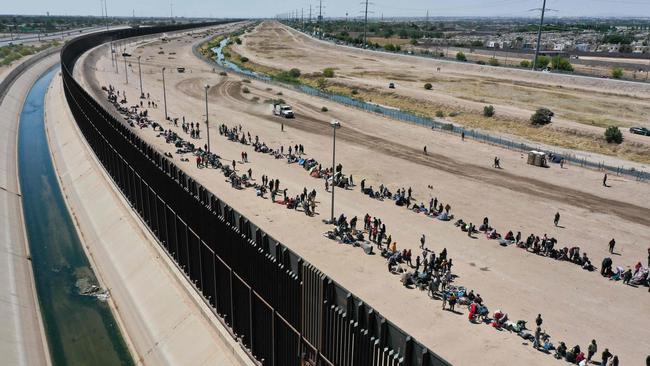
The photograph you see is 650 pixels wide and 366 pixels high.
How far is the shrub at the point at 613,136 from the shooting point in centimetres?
6075

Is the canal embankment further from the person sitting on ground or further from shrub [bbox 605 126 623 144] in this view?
shrub [bbox 605 126 623 144]

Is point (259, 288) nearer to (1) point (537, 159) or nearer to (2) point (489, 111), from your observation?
(1) point (537, 159)

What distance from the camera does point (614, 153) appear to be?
5919cm

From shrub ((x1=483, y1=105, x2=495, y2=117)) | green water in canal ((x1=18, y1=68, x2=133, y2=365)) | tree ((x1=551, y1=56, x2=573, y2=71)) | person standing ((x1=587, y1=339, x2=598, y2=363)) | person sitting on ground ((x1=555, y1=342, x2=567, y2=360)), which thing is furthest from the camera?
tree ((x1=551, y1=56, x2=573, y2=71))

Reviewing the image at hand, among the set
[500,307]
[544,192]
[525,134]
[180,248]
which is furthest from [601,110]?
[180,248]

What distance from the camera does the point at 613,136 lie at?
60969 mm

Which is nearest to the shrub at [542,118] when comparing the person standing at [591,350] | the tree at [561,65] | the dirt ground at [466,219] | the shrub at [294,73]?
the dirt ground at [466,219]

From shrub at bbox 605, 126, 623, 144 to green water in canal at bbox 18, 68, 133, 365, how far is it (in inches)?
2295

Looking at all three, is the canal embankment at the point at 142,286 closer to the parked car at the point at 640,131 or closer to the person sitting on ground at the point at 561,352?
the person sitting on ground at the point at 561,352

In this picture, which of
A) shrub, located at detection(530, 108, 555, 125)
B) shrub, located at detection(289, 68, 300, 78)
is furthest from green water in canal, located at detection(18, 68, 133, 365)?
shrub, located at detection(289, 68, 300, 78)

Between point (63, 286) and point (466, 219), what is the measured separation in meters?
26.9

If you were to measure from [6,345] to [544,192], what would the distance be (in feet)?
129

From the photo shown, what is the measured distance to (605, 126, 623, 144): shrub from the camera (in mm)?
60750

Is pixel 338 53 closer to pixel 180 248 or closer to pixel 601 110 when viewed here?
pixel 601 110
